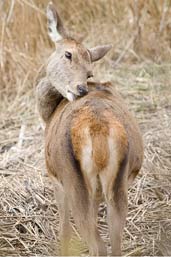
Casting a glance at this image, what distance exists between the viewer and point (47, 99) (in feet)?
19.9

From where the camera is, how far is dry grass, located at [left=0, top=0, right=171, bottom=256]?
6191 millimetres

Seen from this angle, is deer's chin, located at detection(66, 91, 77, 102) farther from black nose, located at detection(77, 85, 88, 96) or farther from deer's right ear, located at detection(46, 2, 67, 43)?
deer's right ear, located at detection(46, 2, 67, 43)

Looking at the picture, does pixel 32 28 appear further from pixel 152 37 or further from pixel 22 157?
pixel 22 157

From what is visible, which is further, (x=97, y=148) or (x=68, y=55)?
(x=68, y=55)

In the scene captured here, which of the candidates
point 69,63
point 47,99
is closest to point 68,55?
point 69,63

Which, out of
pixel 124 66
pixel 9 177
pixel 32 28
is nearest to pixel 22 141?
pixel 9 177

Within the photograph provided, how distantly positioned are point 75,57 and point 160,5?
475 cm

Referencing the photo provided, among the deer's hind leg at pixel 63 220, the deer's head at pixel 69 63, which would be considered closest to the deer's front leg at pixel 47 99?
the deer's head at pixel 69 63

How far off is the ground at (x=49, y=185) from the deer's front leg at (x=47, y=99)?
86cm

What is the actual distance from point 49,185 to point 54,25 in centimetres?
138

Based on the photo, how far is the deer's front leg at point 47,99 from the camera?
19.8 ft

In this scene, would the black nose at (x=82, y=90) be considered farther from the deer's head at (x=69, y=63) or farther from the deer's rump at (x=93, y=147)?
the deer's rump at (x=93, y=147)

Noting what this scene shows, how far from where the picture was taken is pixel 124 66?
10281 millimetres

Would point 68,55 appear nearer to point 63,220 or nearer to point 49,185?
point 63,220
